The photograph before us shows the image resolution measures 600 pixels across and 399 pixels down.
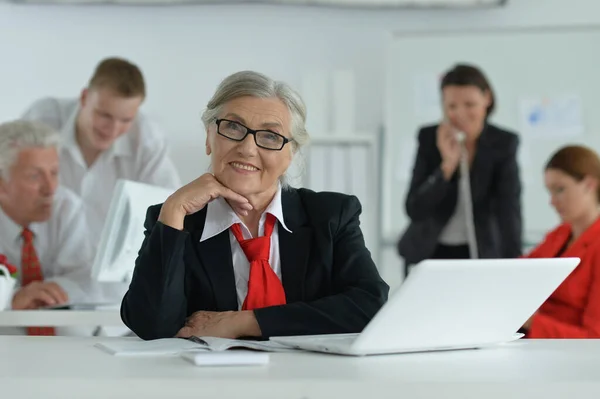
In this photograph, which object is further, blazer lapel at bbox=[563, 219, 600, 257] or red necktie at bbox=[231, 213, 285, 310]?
blazer lapel at bbox=[563, 219, 600, 257]

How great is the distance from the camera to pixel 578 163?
10.3 ft

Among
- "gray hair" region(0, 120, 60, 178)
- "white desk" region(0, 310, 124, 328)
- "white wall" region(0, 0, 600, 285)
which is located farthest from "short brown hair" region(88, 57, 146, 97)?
"white desk" region(0, 310, 124, 328)

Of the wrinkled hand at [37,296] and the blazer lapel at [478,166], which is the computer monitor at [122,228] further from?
the blazer lapel at [478,166]

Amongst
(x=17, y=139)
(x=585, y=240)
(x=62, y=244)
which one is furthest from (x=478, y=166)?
(x=17, y=139)

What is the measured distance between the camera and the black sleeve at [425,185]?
4105 millimetres

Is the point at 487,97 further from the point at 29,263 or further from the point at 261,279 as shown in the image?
the point at 261,279

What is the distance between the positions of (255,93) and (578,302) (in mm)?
1555

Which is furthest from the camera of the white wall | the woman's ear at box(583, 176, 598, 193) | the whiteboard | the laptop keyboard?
the white wall

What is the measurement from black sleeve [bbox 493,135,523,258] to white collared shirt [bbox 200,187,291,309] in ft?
8.34

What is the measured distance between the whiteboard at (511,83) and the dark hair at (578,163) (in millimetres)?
1272

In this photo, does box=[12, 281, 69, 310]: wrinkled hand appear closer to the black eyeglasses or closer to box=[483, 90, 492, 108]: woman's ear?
the black eyeglasses

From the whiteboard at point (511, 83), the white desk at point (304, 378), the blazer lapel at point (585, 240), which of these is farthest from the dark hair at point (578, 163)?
the white desk at point (304, 378)

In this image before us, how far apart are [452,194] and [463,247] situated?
26 cm

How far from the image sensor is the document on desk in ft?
4.00
